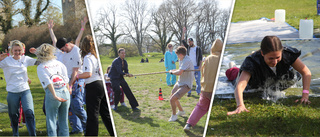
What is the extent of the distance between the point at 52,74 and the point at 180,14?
163cm

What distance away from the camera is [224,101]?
4.42 metres

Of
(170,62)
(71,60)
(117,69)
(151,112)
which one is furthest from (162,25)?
(71,60)

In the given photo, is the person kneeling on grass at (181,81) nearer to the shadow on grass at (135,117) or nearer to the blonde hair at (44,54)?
the shadow on grass at (135,117)

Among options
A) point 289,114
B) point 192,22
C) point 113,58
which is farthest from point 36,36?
point 289,114

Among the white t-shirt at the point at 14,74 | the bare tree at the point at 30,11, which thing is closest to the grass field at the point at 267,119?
the white t-shirt at the point at 14,74

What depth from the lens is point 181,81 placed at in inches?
118

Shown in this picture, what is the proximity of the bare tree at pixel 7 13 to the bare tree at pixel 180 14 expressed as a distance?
3.87 meters

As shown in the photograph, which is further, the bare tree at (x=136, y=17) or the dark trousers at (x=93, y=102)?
the dark trousers at (x=93, y=102)

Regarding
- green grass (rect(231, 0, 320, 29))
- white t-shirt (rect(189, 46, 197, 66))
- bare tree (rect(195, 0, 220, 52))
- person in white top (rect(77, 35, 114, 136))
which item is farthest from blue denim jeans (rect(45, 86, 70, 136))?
green grass (rect(231, 0, 320, 29))

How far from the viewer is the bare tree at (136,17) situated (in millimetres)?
2676

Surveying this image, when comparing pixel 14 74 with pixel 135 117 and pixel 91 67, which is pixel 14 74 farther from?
pixel 135 117

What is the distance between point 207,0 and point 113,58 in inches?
36.3

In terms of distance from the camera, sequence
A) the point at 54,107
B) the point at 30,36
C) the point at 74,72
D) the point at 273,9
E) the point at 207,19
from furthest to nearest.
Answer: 1. the point at 273,9
2. the point at 30,36
3. the point at 74,72
4. the point at 54,107
5. the point at 207,19

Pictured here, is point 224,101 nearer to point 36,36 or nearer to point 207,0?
point 207,0
